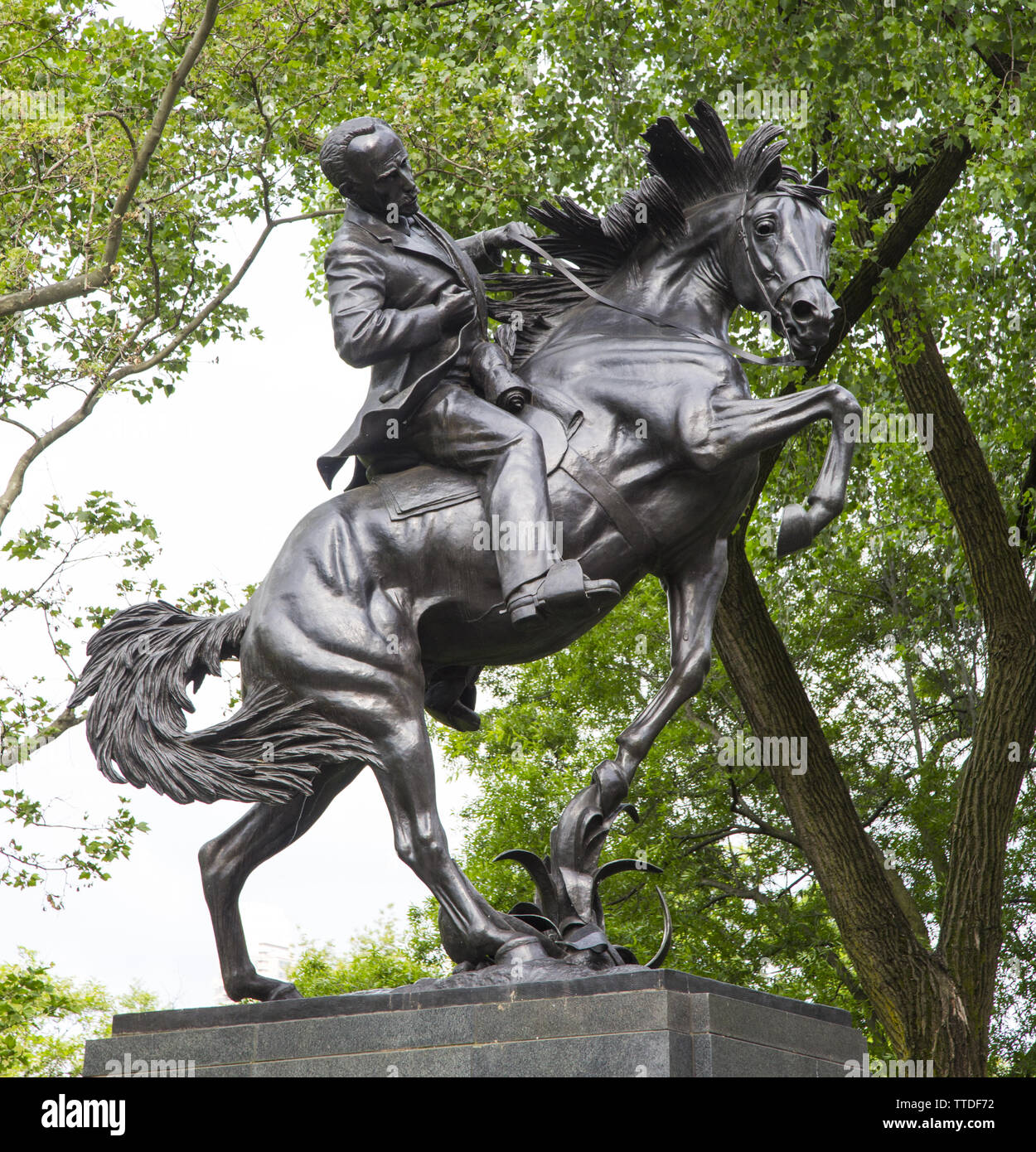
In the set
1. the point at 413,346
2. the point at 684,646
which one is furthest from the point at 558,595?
the point at 413,346

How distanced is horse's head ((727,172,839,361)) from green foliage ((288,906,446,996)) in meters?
16.8

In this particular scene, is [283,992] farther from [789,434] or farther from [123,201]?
[123,201]

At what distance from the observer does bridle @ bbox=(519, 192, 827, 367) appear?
481cm

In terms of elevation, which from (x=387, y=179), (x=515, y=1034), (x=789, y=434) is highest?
(x=387, y=179)

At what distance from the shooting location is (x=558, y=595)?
442cm

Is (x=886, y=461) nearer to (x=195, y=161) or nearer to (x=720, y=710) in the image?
(x=720, y=710)

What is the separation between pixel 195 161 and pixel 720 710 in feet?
38.1

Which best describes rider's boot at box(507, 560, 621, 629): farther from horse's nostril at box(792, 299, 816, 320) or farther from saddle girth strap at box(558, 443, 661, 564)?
horse's nostril at box(792, 299, 816, 320)

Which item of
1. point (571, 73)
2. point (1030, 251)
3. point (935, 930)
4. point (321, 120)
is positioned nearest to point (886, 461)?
point (1030, 251)

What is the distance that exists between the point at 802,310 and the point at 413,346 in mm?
1370

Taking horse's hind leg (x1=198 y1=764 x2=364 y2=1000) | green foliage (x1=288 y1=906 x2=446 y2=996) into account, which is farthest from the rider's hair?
green foliage (x1=288 y1=906 x2=446 y2=996)

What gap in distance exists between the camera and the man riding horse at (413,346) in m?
4.74

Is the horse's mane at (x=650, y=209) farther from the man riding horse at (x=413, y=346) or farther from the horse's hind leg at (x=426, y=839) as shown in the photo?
the horse's hind leg at (x=426, y=839)

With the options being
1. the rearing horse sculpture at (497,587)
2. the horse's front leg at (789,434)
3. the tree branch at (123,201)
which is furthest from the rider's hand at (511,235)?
the tree branch at (123,201)
